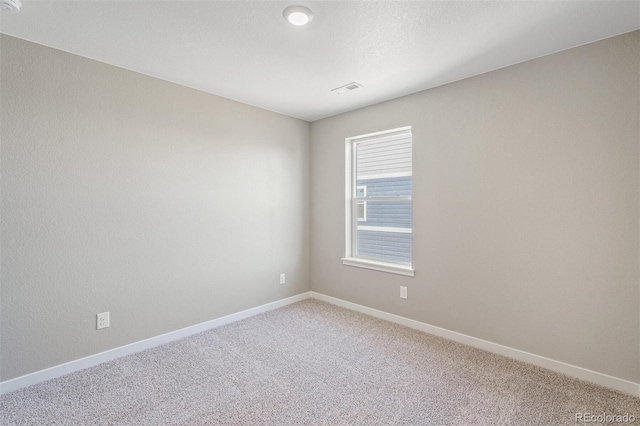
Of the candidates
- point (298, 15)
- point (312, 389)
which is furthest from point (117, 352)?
point (298, 15)

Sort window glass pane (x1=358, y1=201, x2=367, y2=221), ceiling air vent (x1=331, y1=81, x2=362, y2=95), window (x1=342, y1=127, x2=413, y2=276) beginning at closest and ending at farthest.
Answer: ceiling air vent (x1=331, y1=81, x2=362, y2=95) < window (x1=342, y1=127, x2=413, y2=276) < window glass pane (x1=358, y1=201, x2=367, y2=221)

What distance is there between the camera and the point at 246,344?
2.76m

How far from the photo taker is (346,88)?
2.95 metres

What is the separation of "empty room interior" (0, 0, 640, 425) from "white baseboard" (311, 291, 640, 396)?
2 cm

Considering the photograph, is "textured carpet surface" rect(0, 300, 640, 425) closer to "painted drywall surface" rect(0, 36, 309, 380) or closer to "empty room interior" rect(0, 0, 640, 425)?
"empty room interior" rect(0, 0, 640, 425)

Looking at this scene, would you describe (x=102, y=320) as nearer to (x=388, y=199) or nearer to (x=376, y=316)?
(x=376, y=316)

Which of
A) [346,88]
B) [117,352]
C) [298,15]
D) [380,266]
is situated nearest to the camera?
[298,15]

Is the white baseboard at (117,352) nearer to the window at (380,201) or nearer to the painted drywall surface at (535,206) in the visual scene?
the window at (380,201)

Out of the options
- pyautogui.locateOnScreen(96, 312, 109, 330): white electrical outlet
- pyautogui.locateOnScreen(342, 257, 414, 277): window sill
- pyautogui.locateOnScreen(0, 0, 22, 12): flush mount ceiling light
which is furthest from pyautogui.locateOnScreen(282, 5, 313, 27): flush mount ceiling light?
pyautogui.locateOnScreen(96, 312, 109, 330): white electrical outlet

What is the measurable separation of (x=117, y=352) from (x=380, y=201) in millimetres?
2850

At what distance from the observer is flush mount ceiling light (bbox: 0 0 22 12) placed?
1.70 m

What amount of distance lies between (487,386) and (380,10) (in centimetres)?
252

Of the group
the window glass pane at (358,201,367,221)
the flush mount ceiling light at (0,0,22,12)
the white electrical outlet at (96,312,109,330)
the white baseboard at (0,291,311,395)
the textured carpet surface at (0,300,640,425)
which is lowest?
the textured carpet surface at (0,300,640,425)

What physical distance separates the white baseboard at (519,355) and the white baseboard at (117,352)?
135 centimetres
